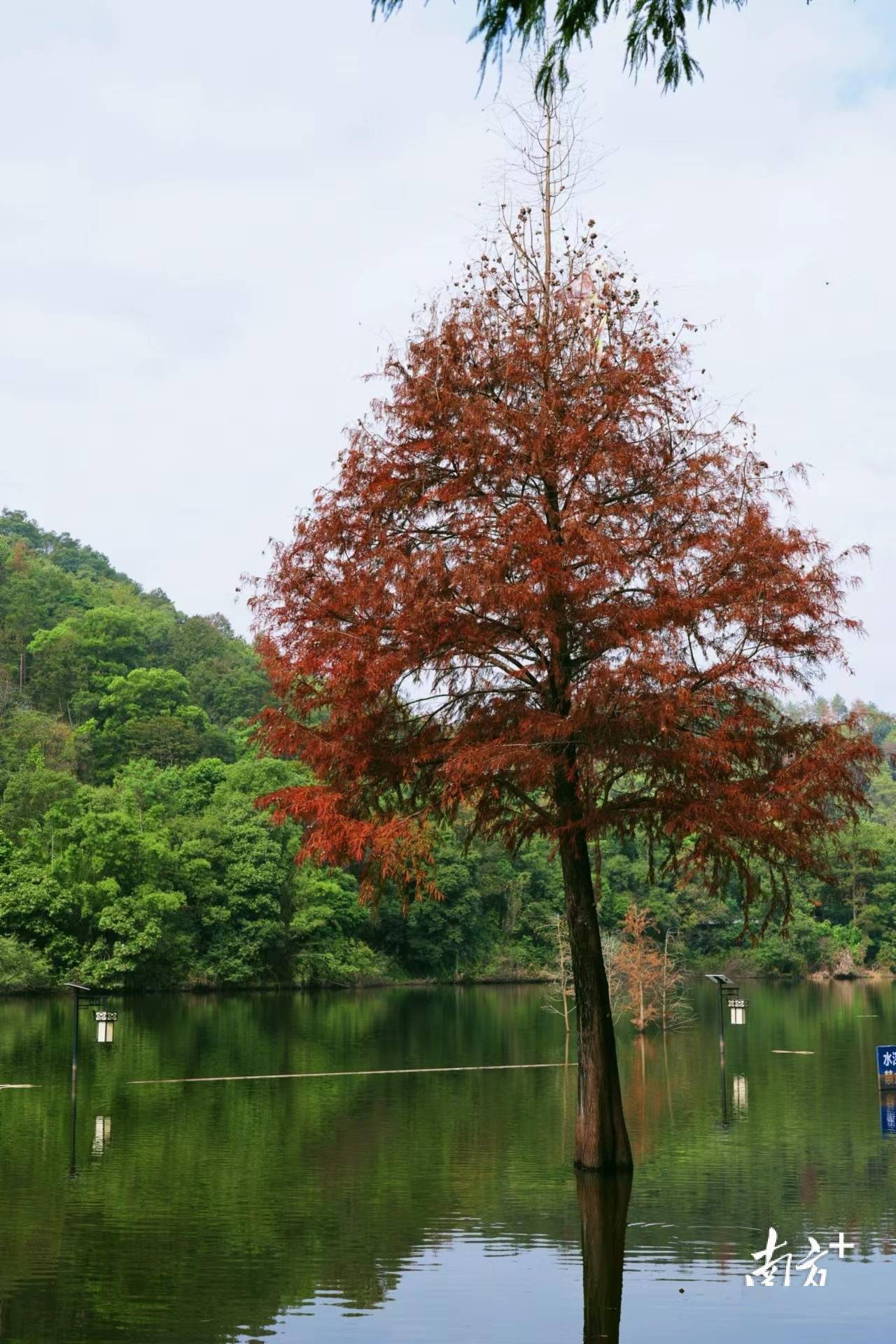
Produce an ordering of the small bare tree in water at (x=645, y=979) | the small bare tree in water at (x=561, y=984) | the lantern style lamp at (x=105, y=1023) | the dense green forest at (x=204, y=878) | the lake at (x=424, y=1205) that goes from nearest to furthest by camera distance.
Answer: the lake at (x=424, y=1205) → the lantern style lamp at (x=105, y=1023) → the small bare tree in water at (x=645, y=979) → the small bare tree in water at (x=561, y=984) → the dense green forest at (x=204, y=878)

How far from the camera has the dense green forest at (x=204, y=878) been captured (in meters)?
57.9

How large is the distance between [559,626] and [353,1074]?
16.2m

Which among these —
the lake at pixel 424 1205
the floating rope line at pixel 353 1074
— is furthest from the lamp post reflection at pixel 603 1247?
the floating rope line at pixel 353 1074

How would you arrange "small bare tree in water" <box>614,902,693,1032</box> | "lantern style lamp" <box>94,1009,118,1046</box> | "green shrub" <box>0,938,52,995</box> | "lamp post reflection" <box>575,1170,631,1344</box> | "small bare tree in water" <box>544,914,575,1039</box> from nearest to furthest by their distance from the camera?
"lamp post reflection" <box>575,1170,631,1344</box>
"lantern style lamp" <box>94,1009,118,1046</box>
"small bare tree in water" <box>614,902,693,1032</box>
"small bare tree in water" <box>544,914,575,1039</box>
"green shrub" <box>0,938,52,995</box>

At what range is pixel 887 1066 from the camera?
2477 cm

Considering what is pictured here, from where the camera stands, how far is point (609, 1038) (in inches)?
643

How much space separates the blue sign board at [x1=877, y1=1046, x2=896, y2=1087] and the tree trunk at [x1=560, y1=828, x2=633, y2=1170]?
381 inches

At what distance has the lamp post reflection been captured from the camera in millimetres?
10617

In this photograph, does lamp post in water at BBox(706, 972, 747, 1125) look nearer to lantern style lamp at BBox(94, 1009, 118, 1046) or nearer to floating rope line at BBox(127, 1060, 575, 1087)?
floating rope line at BBox(127, 1060, 575, 1087)

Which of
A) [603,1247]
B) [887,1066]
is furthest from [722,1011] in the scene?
[603,1247]

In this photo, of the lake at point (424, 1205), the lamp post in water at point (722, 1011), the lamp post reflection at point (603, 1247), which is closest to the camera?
the lamp post reflection at point (603, 1247)

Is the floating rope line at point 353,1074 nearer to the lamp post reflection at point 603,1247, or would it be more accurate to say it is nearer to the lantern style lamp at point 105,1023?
the lantern style lamp at point 105,1023

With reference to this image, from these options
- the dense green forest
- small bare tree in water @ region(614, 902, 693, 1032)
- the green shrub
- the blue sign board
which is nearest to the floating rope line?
small bare tree in water @ region(614, 902, 693, 1032)

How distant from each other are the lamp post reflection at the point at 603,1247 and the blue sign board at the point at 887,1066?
32.3 ft
